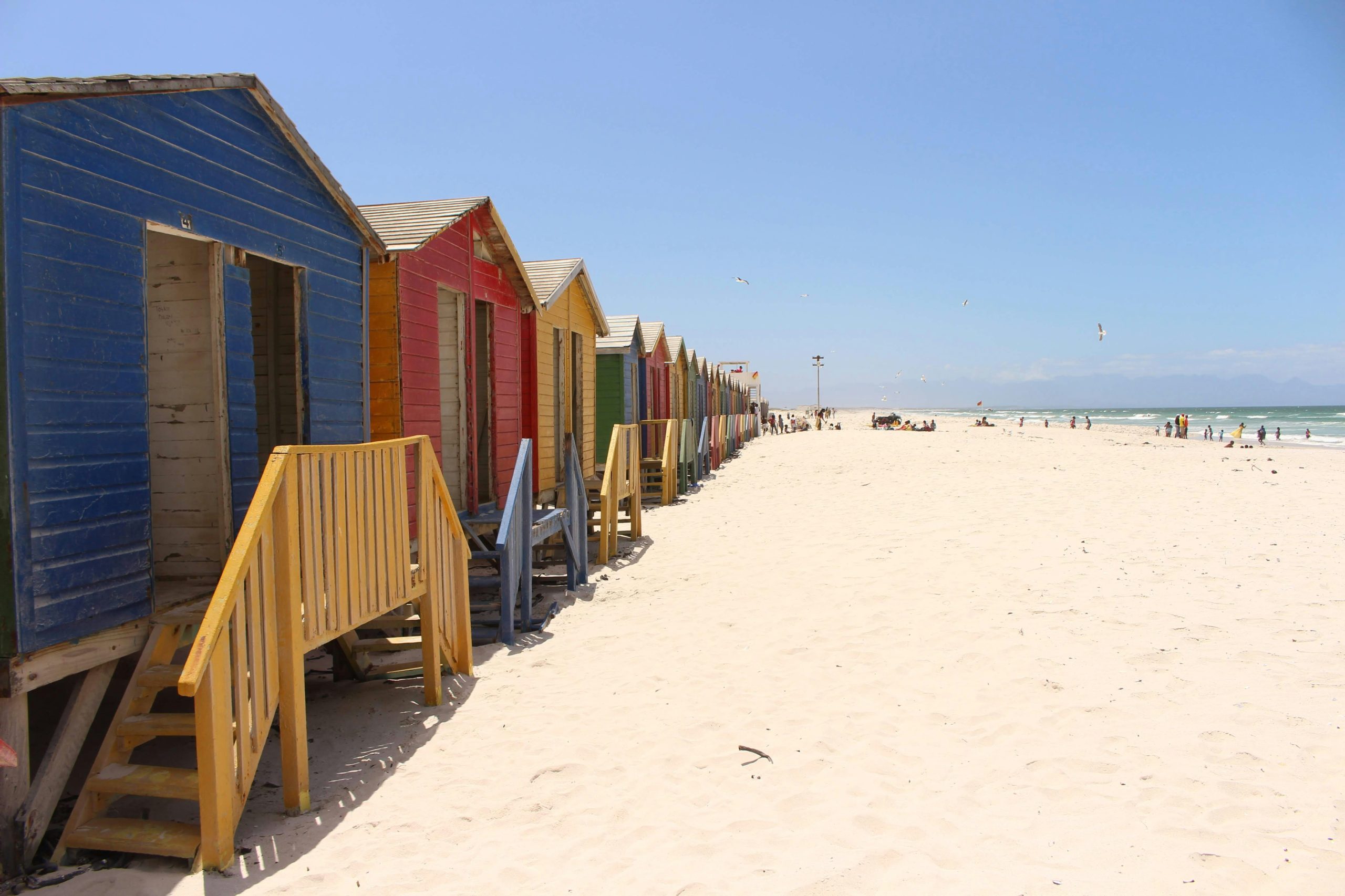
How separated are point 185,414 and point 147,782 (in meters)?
2.25

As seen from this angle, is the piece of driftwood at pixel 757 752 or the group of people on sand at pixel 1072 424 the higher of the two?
the group of people on sand at pixel 1072 424

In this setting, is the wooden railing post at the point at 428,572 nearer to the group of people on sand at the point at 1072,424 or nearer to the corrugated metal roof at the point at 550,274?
the corrugated metal roof at the point at 550,274

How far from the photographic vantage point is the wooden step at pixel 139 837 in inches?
122

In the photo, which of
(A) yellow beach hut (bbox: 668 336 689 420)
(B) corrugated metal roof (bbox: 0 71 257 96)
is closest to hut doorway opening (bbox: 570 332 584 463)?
(B) corrugated metal roof (bbox: 0 71 257 96)

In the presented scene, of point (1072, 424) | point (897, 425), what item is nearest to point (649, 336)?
point (897, 425)

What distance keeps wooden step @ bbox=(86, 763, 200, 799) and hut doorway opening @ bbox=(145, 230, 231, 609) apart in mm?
1289

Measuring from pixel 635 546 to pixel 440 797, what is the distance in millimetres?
6865

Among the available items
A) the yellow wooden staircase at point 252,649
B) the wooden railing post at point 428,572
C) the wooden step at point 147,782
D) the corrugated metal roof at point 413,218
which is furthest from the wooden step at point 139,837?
the corrugated metal roof at point 413,218

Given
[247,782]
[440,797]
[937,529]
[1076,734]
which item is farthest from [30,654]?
[937,529]

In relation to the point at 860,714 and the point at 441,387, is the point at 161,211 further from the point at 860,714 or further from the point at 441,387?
the point at 860,714

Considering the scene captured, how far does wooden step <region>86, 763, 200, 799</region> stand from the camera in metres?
3.16

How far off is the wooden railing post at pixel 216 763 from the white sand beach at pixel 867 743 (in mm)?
123

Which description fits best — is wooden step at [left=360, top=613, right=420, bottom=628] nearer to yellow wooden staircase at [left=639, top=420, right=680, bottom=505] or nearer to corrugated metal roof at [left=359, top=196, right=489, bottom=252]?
corrugated metal roof at [left=359, top=196, right=489, bottom=252]

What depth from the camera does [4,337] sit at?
304cm
